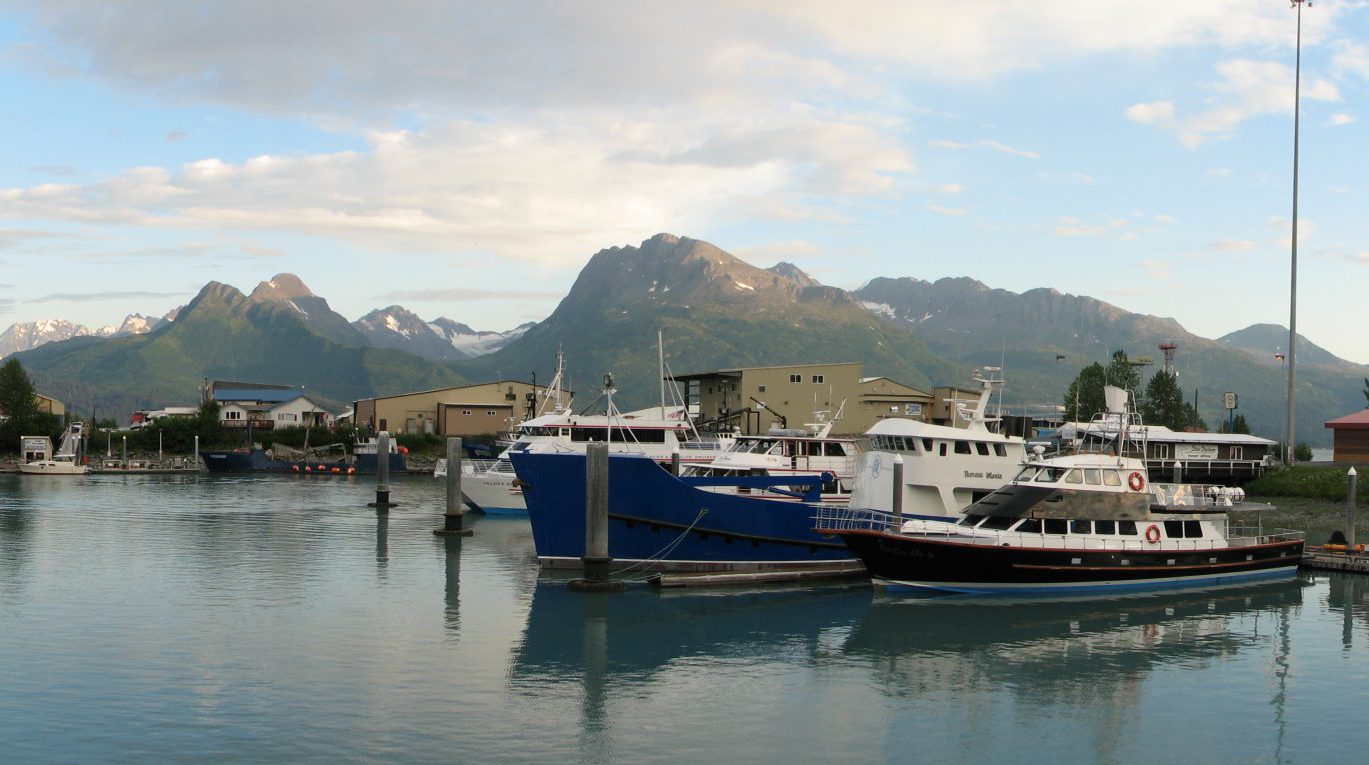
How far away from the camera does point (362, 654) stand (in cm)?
2681

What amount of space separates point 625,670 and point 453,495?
27.2 meters

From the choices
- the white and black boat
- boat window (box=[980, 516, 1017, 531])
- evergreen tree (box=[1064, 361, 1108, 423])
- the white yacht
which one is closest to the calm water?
the white and black boat

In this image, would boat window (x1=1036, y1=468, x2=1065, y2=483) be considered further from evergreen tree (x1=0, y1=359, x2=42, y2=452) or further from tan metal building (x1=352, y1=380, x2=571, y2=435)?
evergreen tree (x1=0, y1=359, x2=42, y2=452)

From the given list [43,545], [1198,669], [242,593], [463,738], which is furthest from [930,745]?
[43,545]

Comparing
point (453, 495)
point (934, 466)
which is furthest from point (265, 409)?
point (934, 466)

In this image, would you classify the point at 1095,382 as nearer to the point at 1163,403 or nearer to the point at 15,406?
the point at 1163,403

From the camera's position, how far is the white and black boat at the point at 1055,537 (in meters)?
34.2

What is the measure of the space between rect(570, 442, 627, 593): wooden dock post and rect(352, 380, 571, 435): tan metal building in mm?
91921

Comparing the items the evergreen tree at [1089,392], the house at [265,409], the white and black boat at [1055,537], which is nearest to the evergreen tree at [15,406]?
the house at [265,409]

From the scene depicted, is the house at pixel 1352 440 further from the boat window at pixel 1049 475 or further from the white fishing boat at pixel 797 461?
the boat window at pixel 1049 475

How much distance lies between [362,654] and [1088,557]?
71.9 ft

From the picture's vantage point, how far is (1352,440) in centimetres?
6869

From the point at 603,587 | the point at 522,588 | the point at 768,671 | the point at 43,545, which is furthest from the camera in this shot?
the point at 43,545

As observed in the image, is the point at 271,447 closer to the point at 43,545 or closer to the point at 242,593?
the point at 43,545
